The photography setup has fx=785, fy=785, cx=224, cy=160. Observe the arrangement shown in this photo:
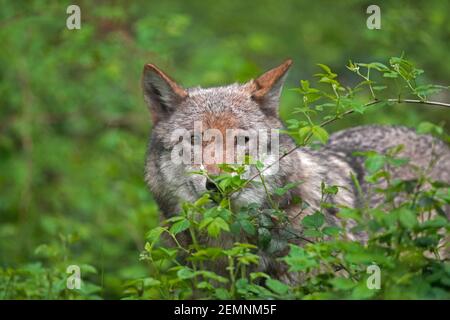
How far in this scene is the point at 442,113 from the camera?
13.0 meters

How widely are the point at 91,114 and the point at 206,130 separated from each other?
20.0 feet

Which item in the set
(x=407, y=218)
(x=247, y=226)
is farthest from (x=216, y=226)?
(x=407, y=218)

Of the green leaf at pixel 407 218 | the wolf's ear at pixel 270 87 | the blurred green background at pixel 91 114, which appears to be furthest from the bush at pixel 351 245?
the blurred green background at pixel 91 114

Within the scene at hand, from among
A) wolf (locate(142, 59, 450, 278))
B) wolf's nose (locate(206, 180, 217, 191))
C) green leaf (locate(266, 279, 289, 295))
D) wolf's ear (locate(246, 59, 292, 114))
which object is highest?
wolf's ear (locate(246, 59, 292, 114))

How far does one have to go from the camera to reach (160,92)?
6.27 metres

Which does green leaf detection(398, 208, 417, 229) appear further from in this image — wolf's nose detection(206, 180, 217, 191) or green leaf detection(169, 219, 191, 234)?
wolf's nose detection(206, 180, 217, 191)

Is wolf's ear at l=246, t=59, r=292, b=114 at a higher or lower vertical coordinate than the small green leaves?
higher

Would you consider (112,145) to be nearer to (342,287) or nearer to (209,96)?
(209,96)

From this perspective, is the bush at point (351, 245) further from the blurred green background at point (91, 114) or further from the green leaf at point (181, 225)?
the blurred green background at point (91, 114)

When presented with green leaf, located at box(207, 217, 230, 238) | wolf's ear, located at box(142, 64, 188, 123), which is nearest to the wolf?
wolf's ear, located at box(142, 64, 188, 123)

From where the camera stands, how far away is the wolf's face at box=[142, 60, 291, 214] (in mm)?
5547

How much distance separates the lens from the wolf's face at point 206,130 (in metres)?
5.55

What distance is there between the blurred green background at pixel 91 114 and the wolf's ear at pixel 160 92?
2.02 metres

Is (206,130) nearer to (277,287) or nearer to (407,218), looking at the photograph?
(277,287)
